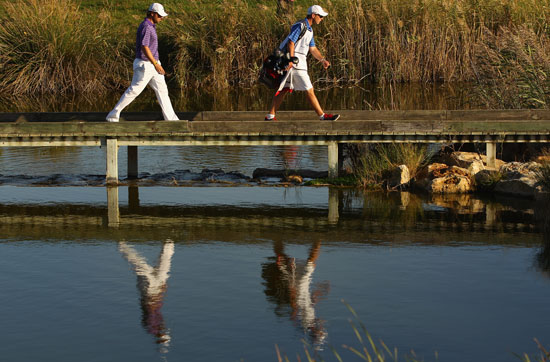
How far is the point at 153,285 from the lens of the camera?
9.88 meters

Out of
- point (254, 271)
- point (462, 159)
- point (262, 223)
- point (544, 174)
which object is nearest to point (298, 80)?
point (462, 159)

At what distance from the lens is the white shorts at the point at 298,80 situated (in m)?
15.5

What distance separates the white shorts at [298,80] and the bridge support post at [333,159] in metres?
0.89

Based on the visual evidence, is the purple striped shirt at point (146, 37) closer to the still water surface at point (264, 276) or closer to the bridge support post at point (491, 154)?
the still water surface at point (264, 276)

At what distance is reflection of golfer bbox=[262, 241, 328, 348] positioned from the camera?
341 inches

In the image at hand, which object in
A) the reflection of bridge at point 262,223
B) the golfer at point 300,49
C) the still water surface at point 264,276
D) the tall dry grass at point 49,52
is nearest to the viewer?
the still water surface at point 264,276

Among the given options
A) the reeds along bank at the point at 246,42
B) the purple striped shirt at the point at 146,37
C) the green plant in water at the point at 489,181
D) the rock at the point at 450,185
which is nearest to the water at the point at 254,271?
the rock at the point at 450,185

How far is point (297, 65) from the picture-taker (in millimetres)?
15477

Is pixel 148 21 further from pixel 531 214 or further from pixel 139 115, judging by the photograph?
pixel 531 214

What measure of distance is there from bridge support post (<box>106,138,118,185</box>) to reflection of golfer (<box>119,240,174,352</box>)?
386 centimetres

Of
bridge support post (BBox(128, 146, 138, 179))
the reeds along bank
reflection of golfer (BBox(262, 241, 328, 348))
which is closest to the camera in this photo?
reflection of golfer (BBox(262, 241, 328, 348))

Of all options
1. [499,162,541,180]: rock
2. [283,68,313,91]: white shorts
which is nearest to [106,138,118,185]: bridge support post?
[283,68,313,91]: white shorts

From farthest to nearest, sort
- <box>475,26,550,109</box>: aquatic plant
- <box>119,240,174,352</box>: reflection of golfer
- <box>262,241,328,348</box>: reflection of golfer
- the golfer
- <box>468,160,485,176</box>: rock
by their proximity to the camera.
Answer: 1. <box>475,26,550,109</box>: aquatic plant
2. <box>468,160,485,176</box>: rock
3. the golfer
4. <box>262,241,328,348</box>: reflection of golfer
5. <box>119,240,174,352</box>: reflection of golfer

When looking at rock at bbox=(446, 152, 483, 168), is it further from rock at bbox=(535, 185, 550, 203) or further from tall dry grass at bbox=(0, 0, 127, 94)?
tall dry grass at bbox=(0, 0, 127, 94)
